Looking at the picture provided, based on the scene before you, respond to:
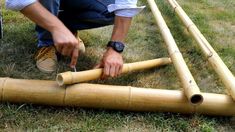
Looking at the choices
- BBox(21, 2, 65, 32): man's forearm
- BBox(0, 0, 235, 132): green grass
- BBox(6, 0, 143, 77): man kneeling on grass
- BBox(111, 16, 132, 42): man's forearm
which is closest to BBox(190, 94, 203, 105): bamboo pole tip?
BBox(0, 0, 235, 132): green grass

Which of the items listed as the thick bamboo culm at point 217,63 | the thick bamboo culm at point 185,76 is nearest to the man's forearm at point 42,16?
the thick bamboo culm at point 185,76

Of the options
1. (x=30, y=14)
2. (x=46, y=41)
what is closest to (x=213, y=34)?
(x=46, y=41)

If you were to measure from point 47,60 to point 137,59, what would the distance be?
2.19 ft

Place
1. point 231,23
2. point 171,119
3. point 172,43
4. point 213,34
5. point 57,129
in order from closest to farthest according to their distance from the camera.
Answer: point 57,129 < point 171,119 < point 172,43 < point 213,34 < point 231,23

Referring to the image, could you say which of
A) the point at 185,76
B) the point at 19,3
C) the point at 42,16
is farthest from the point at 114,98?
the point at 19,3

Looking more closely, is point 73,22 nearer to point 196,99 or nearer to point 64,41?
point 64,41

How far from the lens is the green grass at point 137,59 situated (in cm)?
213

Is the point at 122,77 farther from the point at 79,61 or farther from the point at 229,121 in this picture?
the point at 229,121

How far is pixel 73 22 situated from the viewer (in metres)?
2.88

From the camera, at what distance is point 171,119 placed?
219 cm

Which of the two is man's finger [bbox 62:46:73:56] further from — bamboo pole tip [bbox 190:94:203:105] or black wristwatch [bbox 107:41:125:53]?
bamboo pole tip [bbox 190:94:203:105]

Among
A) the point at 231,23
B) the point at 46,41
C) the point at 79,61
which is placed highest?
the point at 46,41

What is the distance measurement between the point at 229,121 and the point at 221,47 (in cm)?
116

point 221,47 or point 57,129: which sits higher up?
point 57,129
